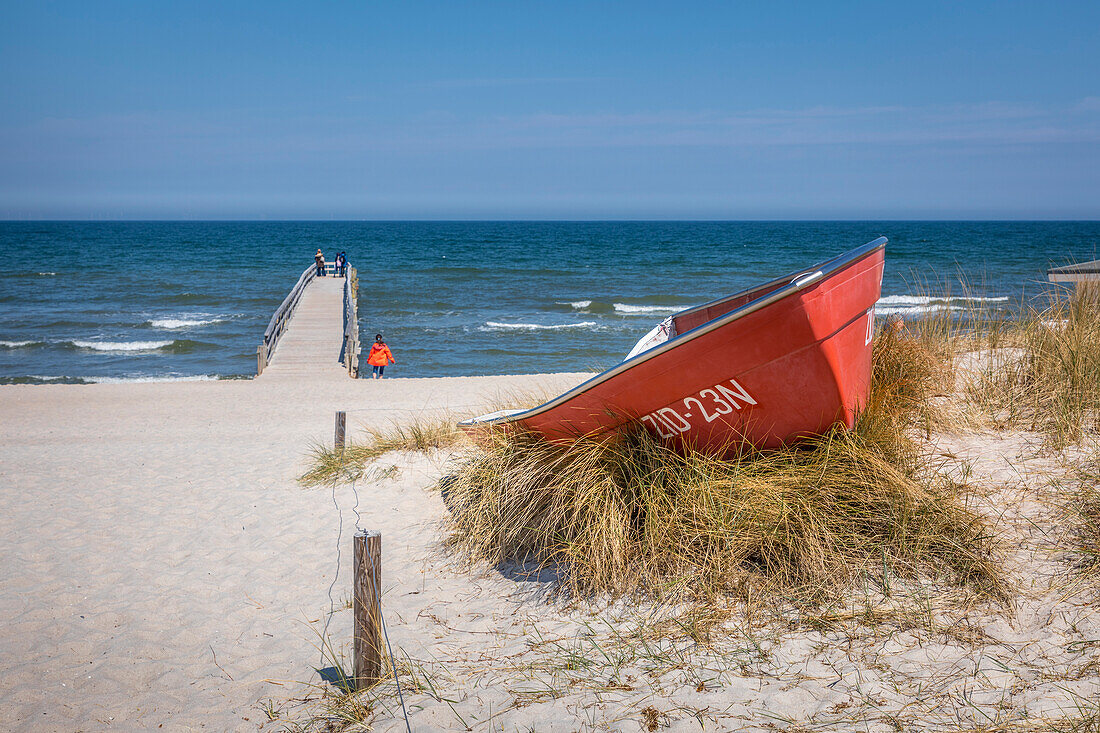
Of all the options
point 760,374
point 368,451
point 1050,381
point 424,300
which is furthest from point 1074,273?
point 424,300

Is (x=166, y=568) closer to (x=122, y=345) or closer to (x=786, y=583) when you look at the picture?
A: (x=786, y=583)

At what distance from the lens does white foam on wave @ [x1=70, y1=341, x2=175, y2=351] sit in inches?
811

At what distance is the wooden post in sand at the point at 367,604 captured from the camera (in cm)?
346

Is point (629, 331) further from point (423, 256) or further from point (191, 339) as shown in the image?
point (423, 256)

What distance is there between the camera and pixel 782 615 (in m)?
3.60

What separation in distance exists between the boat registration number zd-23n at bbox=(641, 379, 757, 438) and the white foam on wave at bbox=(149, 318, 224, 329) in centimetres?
2357

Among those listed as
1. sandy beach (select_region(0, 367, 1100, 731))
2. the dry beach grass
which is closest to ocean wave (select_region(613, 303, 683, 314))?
sandy beach (select_region(0, 367, 1100, 731))

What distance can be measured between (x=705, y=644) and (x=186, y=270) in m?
49.7

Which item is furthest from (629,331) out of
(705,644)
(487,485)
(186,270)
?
(186,270)

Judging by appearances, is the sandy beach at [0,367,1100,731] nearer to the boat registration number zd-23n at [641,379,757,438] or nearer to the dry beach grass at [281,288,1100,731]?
the dry beach grass at [281,288,1100,731]

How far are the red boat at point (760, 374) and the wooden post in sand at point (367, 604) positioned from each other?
5.77 feet

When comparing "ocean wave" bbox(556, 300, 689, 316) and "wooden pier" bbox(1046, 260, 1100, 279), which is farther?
"ocean wave" bbox(556, 300, 689, 316)

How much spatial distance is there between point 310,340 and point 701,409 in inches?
631

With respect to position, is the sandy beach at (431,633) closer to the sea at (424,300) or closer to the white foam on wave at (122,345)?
the sea at (424,300)
